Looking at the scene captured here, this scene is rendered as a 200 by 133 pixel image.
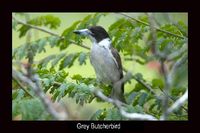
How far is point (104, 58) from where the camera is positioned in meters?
6.34

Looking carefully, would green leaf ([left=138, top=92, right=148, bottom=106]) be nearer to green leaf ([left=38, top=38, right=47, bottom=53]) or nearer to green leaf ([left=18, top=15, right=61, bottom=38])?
green leaf ([left=38, top=38, right=47, bottom=53])

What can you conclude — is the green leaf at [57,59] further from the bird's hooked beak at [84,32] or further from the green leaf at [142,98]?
the green leaf at [142,98]

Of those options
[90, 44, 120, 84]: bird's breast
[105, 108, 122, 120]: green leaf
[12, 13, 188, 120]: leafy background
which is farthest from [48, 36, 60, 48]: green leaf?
[105, 108, 122, 120]: green leaf

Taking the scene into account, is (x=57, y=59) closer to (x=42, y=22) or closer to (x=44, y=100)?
(x=42, y=22)

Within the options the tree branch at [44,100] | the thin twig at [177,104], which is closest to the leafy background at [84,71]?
the tree branch at [44,100]

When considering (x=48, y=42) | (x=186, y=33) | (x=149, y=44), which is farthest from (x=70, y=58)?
(x=186, y=33)

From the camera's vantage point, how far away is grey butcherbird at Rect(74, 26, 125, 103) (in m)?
6.12

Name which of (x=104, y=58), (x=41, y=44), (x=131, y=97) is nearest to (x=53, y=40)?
(x=41, y=44)

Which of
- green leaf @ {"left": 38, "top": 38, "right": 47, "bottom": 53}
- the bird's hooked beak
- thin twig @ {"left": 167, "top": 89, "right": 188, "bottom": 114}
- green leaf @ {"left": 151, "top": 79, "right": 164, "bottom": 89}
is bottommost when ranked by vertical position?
thin twig @ {"left": 167, "top": 89, "right": 188, "bottom": 114}

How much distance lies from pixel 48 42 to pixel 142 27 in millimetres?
1102

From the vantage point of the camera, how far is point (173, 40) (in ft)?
16.6

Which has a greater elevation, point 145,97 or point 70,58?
point 70,58

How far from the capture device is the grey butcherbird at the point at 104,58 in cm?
612
